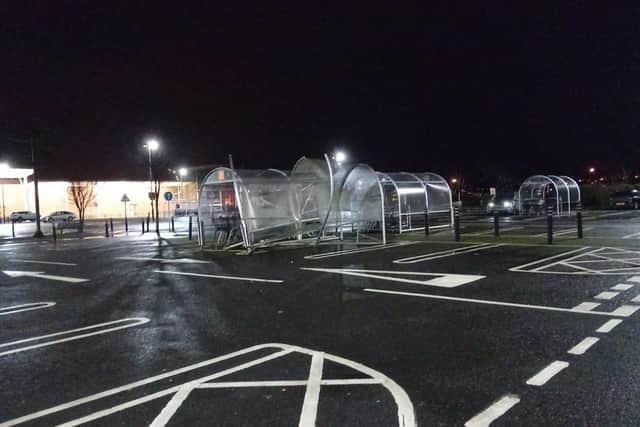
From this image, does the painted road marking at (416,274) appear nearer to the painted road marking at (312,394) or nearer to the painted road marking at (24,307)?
the painted road marking at (312,394)

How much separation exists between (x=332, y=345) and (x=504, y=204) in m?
31.3

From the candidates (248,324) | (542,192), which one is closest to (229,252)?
(248,324)

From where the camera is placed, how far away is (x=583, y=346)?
18.5 feet

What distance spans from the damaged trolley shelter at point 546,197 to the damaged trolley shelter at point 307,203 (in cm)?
1202

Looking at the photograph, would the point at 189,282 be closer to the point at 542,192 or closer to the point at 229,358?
the point at 229,358

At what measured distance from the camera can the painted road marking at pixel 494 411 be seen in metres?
3.86

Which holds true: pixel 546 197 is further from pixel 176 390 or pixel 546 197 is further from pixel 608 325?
pixel 176 390

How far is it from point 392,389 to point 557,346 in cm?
230

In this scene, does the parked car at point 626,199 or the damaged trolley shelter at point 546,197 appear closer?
the damaged trolley shelter at point 546,197

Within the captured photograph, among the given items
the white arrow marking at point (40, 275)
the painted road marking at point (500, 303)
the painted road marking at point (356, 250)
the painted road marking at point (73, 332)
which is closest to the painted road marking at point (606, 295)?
the painted road marking at point (500, 303)

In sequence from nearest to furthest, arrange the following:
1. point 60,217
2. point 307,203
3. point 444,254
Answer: point 444,254, point 307,203, point 60,217

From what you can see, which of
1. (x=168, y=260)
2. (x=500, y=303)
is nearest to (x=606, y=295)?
(x=500, y=303)

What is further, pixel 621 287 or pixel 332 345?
pixel 621 287

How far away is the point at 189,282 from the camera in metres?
11.1
